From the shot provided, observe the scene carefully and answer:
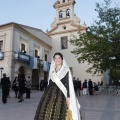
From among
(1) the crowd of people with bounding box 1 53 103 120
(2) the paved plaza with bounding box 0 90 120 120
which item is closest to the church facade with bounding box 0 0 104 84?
(2) the paved plaza with bounding box 0 90 120 120

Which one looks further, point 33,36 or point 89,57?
point 33,36

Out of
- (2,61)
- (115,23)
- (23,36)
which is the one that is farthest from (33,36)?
(115,23)

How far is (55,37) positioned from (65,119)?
32.0 meters

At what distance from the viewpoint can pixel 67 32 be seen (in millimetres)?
34312

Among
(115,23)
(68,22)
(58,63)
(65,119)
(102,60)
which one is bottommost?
(65,119)

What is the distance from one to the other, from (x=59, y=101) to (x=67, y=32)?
3098cm

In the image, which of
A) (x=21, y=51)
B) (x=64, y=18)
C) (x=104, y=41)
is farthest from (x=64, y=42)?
(x=104, y=41)

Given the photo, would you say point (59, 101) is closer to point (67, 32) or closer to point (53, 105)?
point (53, 105)

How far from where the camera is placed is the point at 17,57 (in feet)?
82.9

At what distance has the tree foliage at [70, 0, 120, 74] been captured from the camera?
2053 cm

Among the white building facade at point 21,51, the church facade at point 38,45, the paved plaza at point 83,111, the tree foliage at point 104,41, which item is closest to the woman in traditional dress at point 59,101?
the paved plaza at point 83,111

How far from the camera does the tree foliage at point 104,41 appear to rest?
20.5 m

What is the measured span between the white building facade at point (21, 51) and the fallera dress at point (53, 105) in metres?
21.5

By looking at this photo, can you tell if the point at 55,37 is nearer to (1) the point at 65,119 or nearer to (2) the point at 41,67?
(2) the point at 41,67
